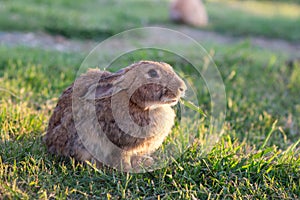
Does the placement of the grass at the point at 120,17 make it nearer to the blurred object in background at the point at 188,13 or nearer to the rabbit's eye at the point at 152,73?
the blurred object in background at the point at 188,13

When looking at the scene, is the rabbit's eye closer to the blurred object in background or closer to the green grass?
the green grass

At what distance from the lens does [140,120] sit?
293 cm

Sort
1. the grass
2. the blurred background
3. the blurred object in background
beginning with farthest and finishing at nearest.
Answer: the blurred object in background < the grass < the blurred background

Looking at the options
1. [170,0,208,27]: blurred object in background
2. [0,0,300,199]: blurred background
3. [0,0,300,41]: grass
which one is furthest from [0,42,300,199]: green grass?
[170,0,208,27]: blurred object in background

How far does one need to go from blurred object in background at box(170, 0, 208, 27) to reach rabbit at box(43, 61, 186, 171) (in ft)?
20.1

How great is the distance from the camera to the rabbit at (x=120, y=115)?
9.36 feet

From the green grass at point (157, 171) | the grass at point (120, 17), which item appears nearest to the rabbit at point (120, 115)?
the green grass at point (157, 171)

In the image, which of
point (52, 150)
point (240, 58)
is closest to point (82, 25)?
point (240, 58)

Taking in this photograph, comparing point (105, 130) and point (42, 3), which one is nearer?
point (105, 130)

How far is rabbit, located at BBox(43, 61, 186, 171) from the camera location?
2852 mm

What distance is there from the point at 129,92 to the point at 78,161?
62 centimetres

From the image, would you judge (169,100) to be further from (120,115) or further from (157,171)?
(157,171)

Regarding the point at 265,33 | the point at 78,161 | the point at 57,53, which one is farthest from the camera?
the point at 265,33

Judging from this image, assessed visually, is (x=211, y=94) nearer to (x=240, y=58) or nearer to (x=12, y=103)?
(x=240, y=58)
